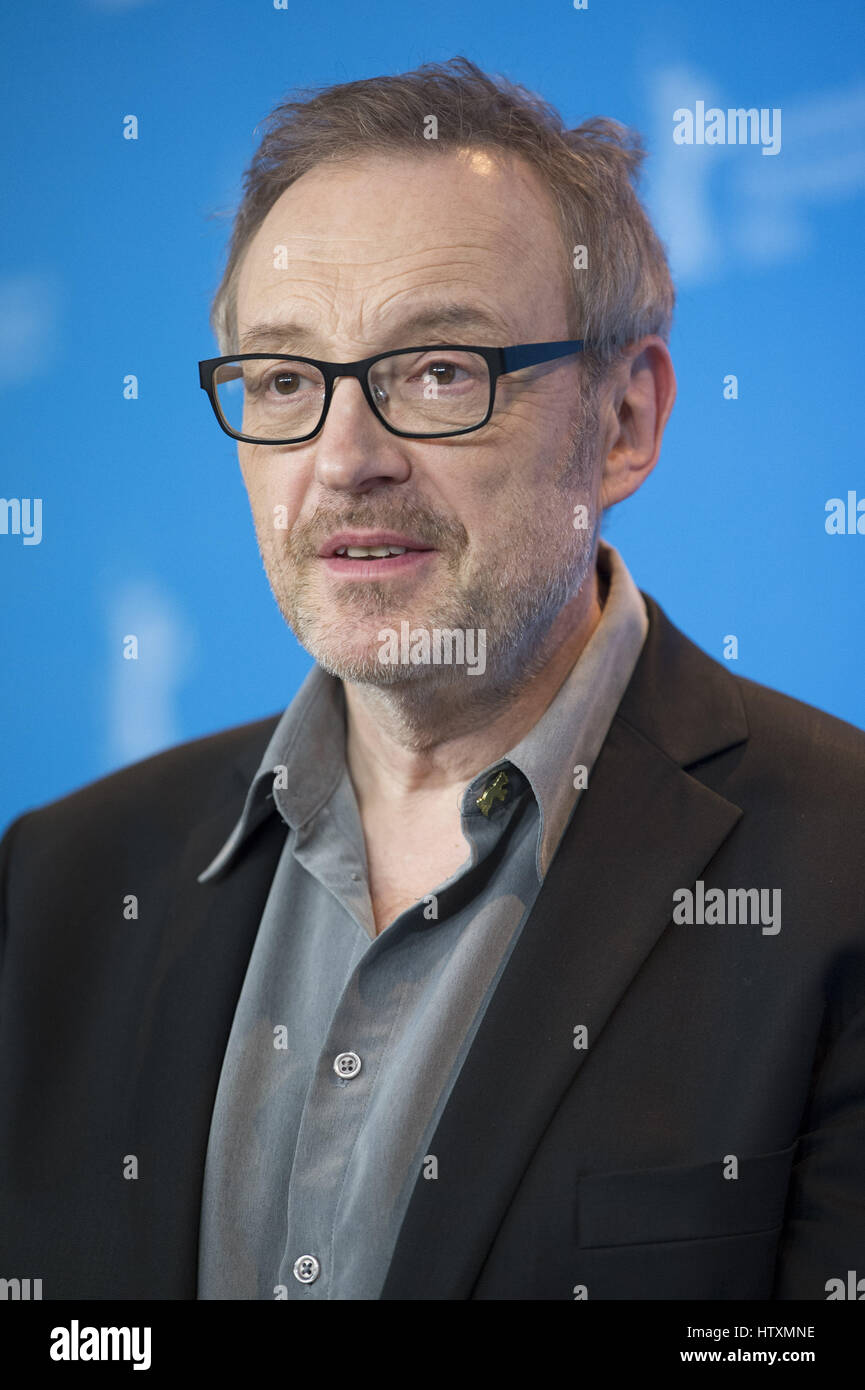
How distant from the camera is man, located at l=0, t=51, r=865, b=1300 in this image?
1.33m

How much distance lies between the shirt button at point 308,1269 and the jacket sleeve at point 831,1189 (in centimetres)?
52

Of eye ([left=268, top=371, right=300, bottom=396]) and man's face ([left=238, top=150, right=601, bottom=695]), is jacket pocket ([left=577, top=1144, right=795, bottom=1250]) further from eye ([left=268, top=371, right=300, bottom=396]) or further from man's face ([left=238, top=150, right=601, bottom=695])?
eye ([left=268, top=371, right=300, bottom=396])

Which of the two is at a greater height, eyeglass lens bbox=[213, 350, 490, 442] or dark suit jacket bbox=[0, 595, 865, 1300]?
eyeglass lens bbox=[213, 350, 490, 442]

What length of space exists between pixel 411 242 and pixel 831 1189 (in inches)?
47.3

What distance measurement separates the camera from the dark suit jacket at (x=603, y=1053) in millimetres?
1303

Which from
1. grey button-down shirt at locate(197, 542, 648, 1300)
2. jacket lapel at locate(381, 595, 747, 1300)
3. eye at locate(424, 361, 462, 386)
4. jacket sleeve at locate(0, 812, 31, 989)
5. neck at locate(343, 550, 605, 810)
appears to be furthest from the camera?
jacket sleeve at locate(0, 812, 31, 989)

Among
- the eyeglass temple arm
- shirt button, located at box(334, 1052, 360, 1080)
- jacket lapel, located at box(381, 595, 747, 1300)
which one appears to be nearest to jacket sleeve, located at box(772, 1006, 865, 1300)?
jacket lapel, located at box(381, 595, 747, 1300)

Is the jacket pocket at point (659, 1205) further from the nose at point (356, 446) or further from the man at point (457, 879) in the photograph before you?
the nose at point (356, 446)

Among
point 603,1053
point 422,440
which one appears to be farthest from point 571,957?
point 422,440

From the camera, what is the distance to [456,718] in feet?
5.46

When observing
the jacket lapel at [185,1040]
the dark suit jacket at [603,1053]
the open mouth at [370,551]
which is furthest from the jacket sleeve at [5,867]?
the open mouth at [370,551]

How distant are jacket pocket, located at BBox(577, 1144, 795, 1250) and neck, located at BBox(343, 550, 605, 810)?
1.92 feet

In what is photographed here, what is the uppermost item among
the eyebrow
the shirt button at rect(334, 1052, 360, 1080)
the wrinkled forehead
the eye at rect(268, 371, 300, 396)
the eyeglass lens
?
the wrinkled forehead

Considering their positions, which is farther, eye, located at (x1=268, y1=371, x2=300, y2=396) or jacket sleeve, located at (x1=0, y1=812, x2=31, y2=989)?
jacket sleeve, located at (x1=0, y1=812, x2=31, y2=989)
